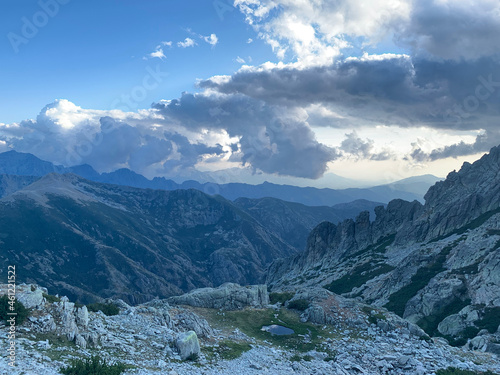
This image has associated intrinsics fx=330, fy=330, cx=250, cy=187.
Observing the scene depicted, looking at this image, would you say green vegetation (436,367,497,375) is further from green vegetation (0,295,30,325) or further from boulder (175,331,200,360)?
green vegetation (0,295,30,325)

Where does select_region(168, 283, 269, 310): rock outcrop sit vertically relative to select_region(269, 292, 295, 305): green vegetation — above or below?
above

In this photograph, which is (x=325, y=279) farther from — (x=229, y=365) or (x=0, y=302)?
(x=0, y=302)

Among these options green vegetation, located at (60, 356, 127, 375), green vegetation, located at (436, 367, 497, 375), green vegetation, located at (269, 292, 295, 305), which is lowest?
green vegetation, located at (269, 292, 295, 305)

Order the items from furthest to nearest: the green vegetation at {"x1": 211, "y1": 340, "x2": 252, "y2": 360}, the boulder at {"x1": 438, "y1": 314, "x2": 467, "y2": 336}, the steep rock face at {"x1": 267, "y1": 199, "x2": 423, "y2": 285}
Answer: the steep rock face at {"x1": 267, "y1": 199, "x2": 423, "y2": 285} < the boulder at {"x1": 438, "y1": 314, "x2": 467, "y2": 336} < the green vegetation at {"x1": 211, "y1": 340, "x2": 252, "y2": 360}

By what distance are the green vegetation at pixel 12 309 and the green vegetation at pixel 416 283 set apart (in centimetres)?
8276

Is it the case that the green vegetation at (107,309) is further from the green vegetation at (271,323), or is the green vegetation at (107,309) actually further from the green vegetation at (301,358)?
the green vegetation at (301,358)

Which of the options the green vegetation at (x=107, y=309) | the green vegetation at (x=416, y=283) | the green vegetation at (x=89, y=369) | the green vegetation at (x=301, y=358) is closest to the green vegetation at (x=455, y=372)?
the green vegetation at (x=301, y=358)

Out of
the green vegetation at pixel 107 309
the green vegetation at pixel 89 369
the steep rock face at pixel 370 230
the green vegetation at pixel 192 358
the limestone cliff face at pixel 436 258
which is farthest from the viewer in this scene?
the steep rock face at pixel 370 230

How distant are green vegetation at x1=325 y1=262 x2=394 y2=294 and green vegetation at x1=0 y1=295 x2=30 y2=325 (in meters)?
111

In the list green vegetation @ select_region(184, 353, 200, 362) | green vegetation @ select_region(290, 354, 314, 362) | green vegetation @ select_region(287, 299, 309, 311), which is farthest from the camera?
green vegetation @ select_region(287, 299, 309, 311)

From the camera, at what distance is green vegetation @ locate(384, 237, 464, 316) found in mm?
88312

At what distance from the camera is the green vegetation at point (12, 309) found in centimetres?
2916

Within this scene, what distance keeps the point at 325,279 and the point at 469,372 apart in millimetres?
120457

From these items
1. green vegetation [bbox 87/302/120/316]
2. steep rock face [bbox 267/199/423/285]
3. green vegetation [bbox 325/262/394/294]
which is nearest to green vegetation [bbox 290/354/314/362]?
green vegetation [bbox 87/302/120/316]
